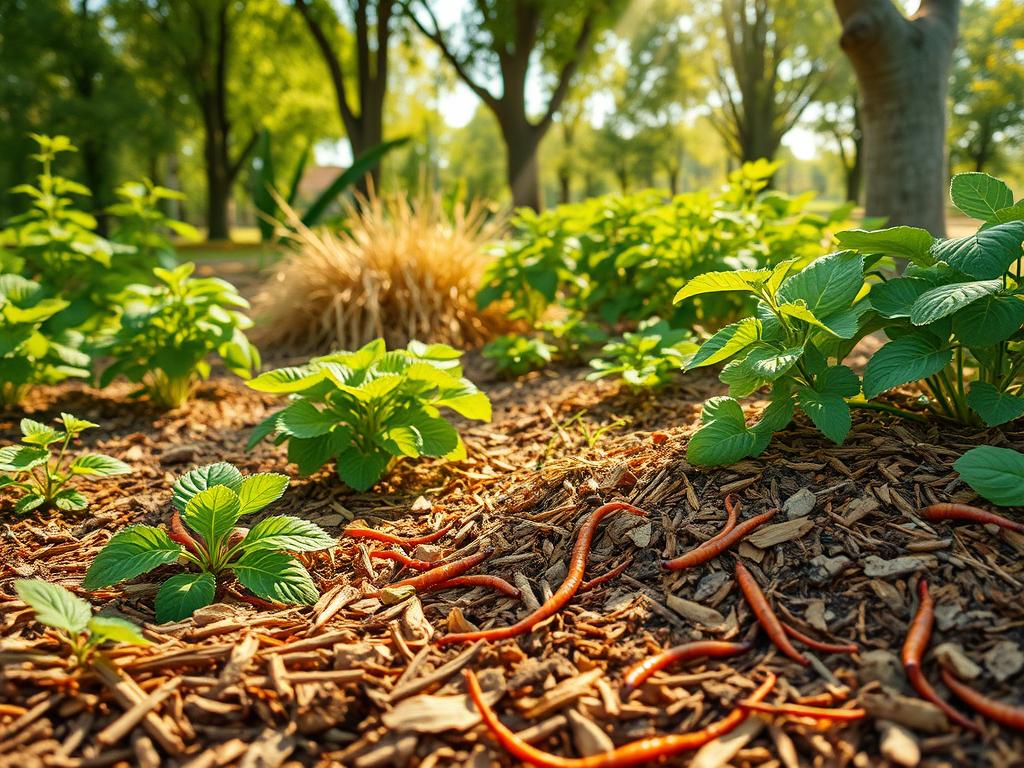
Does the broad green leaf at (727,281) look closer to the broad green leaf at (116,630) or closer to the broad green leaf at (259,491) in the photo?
the broad green leaf at (259,491)

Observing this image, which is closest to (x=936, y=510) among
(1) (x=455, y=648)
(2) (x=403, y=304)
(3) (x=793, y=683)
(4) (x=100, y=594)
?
(3) (x=793, y=683)

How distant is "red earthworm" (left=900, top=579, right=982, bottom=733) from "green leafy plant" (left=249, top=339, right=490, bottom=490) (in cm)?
138

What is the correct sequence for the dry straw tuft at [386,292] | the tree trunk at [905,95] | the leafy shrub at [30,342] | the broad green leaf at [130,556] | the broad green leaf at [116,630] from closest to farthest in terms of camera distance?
the broad green leaf at [116,630]
the broad green leaf at [130,556]
the leafy shrub at [30,342]
the tree trunk at [905,95]
the dry straw tuft at [386,292]

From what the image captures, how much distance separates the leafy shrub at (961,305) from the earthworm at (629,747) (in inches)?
37.0

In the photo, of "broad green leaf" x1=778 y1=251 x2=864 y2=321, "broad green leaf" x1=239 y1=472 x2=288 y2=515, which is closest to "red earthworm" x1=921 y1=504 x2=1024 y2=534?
"broad green leaf" x1=778 y1=251 x2=864 y2=321

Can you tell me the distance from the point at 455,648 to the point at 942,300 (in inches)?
55.8

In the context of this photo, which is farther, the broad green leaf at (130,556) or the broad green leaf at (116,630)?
the broad green leaf at (130,556)

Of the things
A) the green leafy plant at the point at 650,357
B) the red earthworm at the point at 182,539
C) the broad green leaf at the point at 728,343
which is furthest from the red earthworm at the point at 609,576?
the green leafy plant at the point at 650,357

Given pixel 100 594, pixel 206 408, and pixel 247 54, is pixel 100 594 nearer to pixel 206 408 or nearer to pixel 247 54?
pixel 206 408

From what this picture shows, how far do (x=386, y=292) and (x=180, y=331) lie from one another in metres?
1.91

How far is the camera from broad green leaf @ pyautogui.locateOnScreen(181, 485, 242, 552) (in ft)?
5.76

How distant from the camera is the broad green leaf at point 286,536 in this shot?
1.75 meters

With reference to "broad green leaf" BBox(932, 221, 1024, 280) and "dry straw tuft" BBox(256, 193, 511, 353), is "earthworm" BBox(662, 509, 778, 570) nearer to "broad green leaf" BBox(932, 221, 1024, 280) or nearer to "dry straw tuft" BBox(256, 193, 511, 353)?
"broad green leaf" BBox(932, 221, 1024, 280)

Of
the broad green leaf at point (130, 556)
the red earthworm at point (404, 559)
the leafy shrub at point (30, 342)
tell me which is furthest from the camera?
the leafy shrub at point (30, 342)
